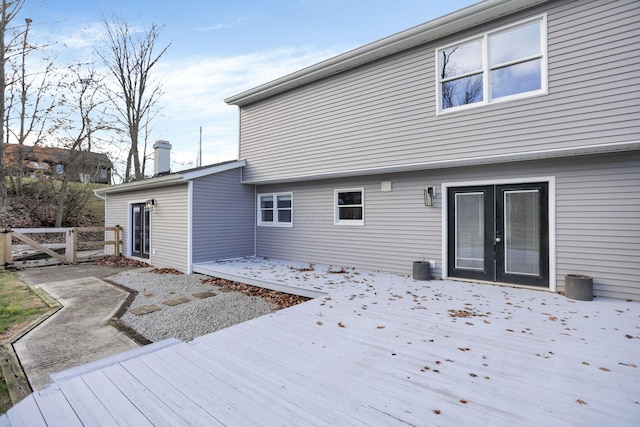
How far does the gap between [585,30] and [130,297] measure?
31.0ft

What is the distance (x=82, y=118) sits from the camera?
15203 millimetres

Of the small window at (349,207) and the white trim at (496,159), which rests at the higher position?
the white trim at (496,159)

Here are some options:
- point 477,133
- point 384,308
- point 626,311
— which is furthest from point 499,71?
point 384,308

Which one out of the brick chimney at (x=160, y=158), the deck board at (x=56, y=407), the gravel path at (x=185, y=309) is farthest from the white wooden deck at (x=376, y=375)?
the brick chimney at (x=160, y=158)

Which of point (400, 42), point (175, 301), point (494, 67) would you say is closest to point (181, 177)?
point (175, 301)

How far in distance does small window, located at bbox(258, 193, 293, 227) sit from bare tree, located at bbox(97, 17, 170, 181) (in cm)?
1059

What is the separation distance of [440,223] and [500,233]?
1.15m

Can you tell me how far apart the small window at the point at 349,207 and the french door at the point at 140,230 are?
21.5ft

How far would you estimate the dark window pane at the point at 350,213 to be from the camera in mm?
7941

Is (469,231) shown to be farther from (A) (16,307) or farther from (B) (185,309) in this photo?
(A) (16,307)

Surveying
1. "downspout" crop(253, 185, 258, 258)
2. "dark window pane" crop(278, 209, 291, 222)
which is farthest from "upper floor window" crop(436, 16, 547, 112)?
"downspout" crop(253, 185, 258, 258)

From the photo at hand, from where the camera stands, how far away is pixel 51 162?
16.1 m

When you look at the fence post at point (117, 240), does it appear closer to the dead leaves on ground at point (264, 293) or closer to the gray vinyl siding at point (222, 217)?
the gray vinyl siding at point (222, 217)

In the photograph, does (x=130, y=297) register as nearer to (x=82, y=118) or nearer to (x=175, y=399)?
(x=175, y=399)
